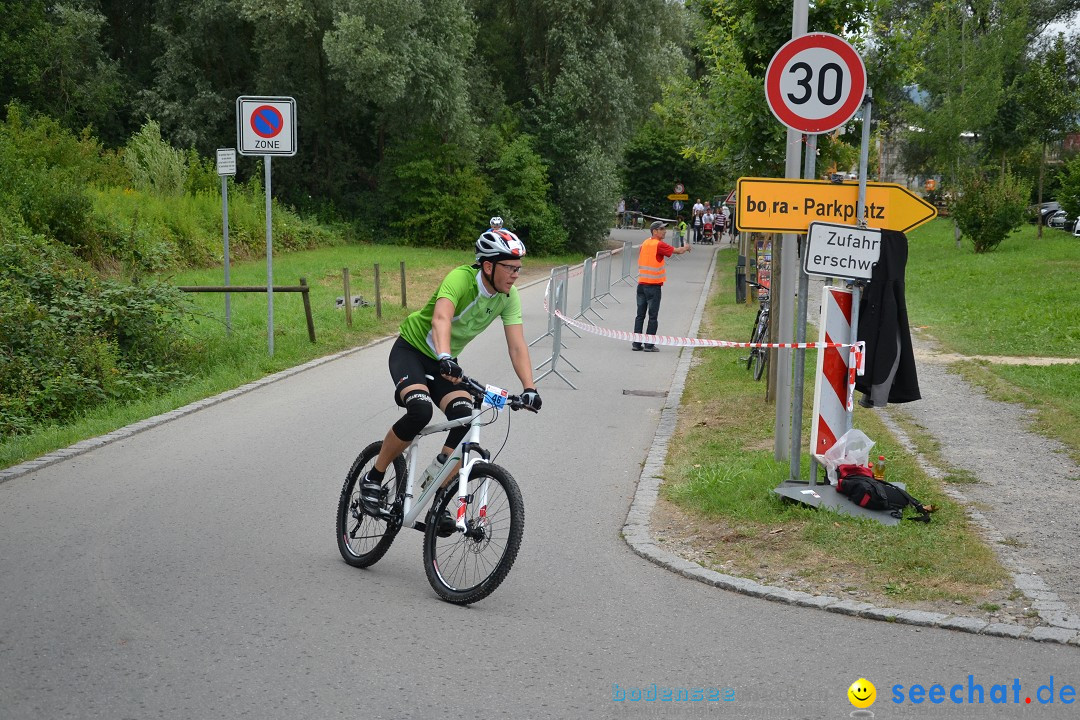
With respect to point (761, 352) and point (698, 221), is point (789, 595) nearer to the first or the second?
point (761, 352)

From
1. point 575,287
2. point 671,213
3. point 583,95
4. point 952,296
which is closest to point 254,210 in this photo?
point 575,287

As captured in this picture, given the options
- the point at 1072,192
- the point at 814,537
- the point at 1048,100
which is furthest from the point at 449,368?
the point at 1048,100

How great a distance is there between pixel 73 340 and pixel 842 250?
8.50 metres

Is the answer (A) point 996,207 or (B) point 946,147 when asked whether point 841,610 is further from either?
(B) point 946,147

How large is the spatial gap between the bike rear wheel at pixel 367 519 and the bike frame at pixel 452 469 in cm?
7

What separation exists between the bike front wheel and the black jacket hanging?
2.94m

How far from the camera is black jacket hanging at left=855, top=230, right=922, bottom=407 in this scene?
7.06 metres

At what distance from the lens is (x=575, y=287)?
87.9 ft

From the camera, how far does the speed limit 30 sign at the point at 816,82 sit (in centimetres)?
705

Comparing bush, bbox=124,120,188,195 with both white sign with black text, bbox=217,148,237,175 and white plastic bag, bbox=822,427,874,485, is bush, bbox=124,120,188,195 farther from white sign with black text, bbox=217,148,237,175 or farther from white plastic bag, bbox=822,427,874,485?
white plastic bag, bbox=822,427,874,485

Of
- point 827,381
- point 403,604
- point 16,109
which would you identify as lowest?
point 403,604

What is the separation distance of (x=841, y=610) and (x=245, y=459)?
200 inches

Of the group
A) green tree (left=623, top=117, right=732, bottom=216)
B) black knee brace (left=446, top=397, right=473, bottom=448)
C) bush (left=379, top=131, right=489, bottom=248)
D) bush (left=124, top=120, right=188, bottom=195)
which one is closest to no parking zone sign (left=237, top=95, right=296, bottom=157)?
black knee brace (left=446, top=397, right=473, bottom=448)

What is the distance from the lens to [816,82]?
23.3ft
